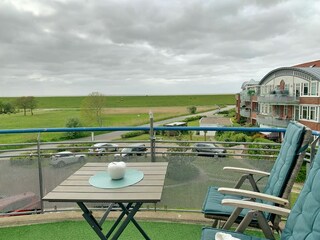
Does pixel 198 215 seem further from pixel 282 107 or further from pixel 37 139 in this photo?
pixel 282 107

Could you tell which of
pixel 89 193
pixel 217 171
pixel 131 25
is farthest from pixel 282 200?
pixel 131 25

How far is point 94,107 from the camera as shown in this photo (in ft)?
76.7

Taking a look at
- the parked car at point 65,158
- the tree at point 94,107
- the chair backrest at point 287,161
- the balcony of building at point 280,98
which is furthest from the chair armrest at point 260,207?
the balcony of building at point 280,98

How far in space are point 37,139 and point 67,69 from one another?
23.1 metres

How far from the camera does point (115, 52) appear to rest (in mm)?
19359

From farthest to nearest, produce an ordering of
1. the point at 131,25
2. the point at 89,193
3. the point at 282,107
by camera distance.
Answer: the point at 282,107, the point at 131,25, the point at 89,193

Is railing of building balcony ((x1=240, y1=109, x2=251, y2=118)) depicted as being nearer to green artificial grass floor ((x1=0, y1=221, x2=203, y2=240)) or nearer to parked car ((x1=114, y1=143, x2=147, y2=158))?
parked car ((x1=114, y1=143, x2=147, y2=158))

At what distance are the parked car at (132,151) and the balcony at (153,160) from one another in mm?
35

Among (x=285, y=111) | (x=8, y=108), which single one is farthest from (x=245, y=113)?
(x=8, y=108)

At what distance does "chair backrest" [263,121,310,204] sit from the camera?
6.42 feet

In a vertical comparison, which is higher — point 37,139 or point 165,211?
point 37,139

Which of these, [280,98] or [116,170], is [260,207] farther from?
[280,98]

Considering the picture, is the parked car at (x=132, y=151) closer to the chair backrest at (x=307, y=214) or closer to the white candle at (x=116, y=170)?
the white candle at (x=116, y=170)

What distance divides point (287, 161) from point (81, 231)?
6.98 feet
